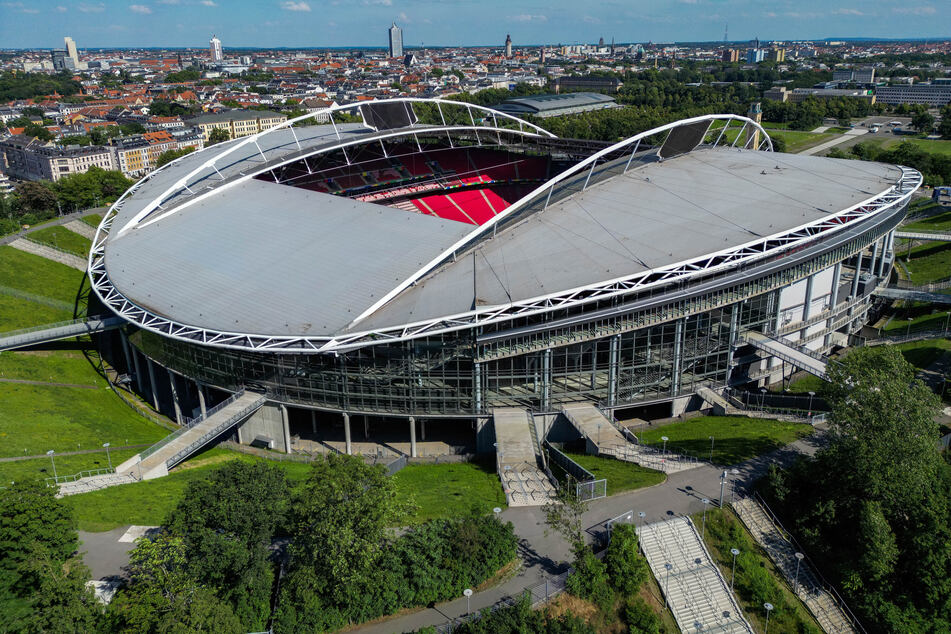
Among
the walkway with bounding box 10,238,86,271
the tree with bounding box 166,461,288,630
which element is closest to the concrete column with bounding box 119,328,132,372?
the walkway with bounding box 10,238,86,271

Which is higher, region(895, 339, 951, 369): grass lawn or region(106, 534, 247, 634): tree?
region(106, 534, 247, 634): tree

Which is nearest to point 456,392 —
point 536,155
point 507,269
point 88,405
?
point 507,269

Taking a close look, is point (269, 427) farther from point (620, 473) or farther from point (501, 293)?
point (620, 473)

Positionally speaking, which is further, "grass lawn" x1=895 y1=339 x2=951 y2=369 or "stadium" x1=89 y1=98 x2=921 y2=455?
"grass lawn" x1=895 y1=339 x2=951 y2=369

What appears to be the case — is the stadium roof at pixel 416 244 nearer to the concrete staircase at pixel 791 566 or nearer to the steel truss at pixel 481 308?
the steel truss at pixel 481 308

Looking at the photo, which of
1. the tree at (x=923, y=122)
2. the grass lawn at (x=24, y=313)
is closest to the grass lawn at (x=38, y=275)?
the grass lawn at (x=24, y=313)

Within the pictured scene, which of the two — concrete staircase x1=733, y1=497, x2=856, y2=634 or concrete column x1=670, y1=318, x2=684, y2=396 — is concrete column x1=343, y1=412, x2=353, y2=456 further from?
concrete staircase x1=733, y1=497, x2=856, y2=634
